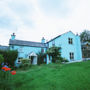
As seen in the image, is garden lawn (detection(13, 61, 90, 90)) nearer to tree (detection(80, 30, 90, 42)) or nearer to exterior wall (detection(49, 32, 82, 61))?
exterior wall (detection(49, 32, 82, 61))

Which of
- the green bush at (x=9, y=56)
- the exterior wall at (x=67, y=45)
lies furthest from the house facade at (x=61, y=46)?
the green bush at (x=9, y=56)

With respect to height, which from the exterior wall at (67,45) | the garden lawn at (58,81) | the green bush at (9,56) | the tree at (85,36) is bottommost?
the garden lawn at (58,81)

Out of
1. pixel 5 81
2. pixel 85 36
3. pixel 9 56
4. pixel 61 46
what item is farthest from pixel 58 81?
pixel 85 36

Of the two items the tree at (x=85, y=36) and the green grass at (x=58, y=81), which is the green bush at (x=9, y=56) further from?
the tree at (x=85, y=36)

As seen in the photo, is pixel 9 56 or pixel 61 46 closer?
pixel 9 56

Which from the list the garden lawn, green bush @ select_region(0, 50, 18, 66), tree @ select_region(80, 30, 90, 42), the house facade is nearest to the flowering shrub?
the garden lawn

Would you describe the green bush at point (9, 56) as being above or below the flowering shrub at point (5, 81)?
above

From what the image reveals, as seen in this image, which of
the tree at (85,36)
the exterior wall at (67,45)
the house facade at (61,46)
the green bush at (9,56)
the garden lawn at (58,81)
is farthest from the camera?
the tree at (85,36)

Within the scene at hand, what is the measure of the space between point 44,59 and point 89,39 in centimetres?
2990

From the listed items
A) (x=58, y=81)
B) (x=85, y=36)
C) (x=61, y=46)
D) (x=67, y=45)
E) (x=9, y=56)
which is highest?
(x=85, y=36)

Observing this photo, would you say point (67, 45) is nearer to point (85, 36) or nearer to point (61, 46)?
point (61, 46)

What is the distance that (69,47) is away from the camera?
16938 mm

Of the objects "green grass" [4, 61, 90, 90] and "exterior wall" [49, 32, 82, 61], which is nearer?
"green grass" [4, 61, 90, 90]

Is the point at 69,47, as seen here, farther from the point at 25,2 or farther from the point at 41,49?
the point at 25,2
